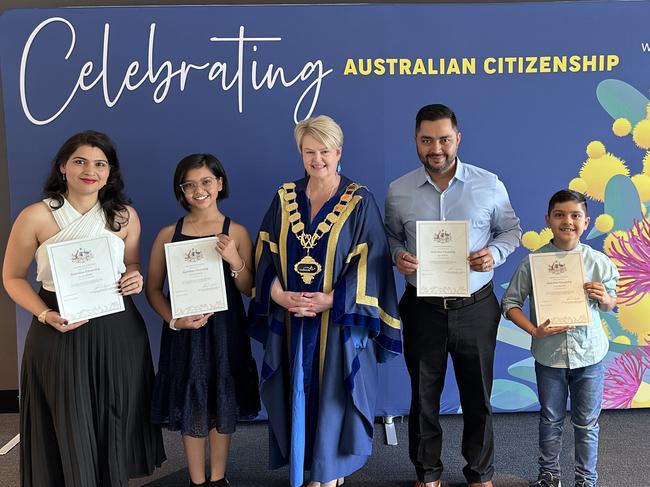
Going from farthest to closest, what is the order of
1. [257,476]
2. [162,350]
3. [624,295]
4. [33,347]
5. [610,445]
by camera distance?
[624,295] < [610,445] < [257,476] < [162,350] < [33,347]

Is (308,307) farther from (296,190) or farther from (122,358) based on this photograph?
(122,358)

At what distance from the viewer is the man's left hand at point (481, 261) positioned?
2322 millimetres

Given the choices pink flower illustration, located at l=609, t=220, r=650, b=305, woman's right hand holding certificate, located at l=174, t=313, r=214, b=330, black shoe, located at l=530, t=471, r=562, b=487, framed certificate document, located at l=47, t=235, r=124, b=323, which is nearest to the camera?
framed certificate document, located at l=47, t=235, r=124, b=323

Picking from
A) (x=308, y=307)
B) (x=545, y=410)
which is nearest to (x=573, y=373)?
(x=545, y=410)

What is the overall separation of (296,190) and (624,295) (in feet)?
7.07

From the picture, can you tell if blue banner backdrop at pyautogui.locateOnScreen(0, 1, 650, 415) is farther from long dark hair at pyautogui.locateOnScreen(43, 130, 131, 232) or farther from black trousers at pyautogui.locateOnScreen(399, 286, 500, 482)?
black trousers at pyautogui.locateOnScreen(399, 286, 500, 482)

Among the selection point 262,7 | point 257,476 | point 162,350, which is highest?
point 262,7

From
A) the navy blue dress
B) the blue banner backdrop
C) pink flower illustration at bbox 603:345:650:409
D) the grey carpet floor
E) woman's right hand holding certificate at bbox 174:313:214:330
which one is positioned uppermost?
the blue banner backdrop

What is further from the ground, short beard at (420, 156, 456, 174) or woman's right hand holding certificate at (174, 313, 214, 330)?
short beard at (420, 156, 456, 174)

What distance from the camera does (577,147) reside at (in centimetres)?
325

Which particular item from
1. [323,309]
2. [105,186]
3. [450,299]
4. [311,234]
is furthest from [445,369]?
[105,186]

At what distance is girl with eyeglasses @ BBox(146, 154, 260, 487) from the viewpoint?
2.39m

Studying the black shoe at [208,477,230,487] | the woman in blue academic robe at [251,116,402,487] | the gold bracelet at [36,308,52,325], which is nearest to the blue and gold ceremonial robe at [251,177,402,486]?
the woman in blue academic robe at [251,116,402,487]

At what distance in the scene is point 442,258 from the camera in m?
2.33
